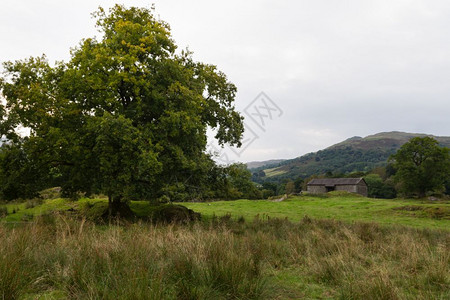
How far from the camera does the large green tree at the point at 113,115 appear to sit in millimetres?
13898

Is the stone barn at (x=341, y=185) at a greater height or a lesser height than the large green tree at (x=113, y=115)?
lesser

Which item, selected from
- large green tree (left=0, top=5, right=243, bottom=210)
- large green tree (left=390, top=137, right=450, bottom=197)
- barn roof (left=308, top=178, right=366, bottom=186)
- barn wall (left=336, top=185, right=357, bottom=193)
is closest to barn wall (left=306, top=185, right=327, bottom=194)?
barn roof (left=308, top=178, right=366, bottom=186)

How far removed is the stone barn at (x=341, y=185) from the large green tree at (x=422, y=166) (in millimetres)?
26171

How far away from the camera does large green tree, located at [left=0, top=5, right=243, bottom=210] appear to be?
45.6 ft

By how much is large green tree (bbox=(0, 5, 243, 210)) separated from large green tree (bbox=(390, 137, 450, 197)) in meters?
43.3

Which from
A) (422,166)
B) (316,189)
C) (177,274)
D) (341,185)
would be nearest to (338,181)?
(341,185)

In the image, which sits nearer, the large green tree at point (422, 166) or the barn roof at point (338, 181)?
the large green tree at point (422, 166)

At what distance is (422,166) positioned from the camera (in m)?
45.2

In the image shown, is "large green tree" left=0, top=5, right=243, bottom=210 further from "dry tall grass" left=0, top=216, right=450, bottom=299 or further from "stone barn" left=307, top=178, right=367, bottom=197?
"stone barn" left=307, top=178, right=367, bottom=197

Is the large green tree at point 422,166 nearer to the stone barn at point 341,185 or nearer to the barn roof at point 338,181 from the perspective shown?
the stone barn at point 341,185

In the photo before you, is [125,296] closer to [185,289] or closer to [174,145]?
[185,289]

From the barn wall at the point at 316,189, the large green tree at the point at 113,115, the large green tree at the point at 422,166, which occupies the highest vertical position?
the large green tree at the point at 113,115

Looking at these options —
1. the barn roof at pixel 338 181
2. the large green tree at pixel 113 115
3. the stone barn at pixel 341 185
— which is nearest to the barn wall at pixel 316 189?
the stone barn at pixel 341 185

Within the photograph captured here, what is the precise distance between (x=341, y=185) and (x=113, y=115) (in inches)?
2944
